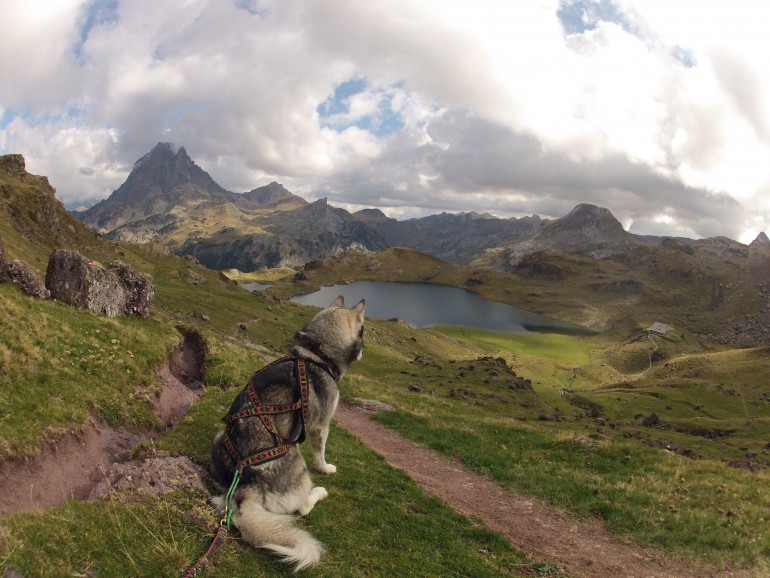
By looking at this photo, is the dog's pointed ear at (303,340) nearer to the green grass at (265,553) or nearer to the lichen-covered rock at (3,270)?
the green grass at (265,553)

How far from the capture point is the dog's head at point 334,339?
10727 mm

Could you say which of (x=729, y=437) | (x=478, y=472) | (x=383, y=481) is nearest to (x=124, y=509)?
(x=383, y=481)

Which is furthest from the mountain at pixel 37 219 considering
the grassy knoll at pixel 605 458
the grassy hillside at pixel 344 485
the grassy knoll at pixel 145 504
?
the grassy hillside at pixel 344 485

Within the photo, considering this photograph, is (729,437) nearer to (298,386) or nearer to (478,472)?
(478,472)

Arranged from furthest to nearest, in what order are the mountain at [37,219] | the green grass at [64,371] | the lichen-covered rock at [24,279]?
the mountain at [37,219], the lichen-covered rock at [24,279], the green grass at [64,371]

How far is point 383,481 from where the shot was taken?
13969 millimetres

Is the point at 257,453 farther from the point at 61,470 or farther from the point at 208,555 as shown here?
the point at 61,470

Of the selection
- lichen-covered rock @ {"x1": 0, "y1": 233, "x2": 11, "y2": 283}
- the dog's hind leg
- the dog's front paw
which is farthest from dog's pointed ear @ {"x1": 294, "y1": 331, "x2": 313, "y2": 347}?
lichen-covered rock @ {"x1": 0, "y1": 233, "x2": 11, "y2": 283}

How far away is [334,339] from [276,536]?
459 centimetres

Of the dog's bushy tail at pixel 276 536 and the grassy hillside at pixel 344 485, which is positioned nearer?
the grassy hillside at pixel 344 485

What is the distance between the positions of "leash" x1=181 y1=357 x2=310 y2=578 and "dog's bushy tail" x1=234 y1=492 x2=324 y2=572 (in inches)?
11.4

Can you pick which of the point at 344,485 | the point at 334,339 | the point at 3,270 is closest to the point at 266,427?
the point at 334,339

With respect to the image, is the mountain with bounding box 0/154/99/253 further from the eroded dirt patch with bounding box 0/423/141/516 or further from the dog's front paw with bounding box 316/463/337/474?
the dog's front paw with bounding box 316/463/337/474

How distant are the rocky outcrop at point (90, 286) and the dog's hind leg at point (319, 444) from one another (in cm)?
1431
